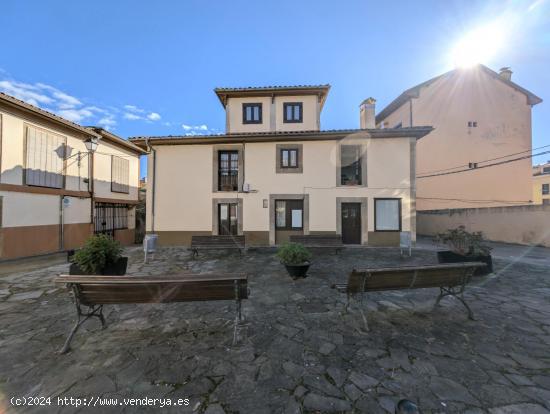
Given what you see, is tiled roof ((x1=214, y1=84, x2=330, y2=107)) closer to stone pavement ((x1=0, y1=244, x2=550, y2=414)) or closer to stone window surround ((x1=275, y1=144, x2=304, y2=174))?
stone window surround ((x1=275, y1=144, x2=304, y2=174))

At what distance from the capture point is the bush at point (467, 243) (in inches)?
225

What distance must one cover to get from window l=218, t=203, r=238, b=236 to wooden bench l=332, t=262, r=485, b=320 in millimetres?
8128

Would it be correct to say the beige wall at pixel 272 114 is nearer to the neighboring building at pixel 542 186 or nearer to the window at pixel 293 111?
the window at pixel 293 111

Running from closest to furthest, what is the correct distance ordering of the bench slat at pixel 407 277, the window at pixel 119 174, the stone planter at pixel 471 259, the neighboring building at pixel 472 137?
the bench slat at pixel 407 277
the stone planter at pixel 471 259
the window at pixel 119 174
the neighboring building at pixel 472 137

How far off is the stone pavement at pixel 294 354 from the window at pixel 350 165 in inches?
279

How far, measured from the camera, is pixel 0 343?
9.36 ft

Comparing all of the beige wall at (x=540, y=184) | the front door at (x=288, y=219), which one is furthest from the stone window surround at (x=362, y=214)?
the beige wall at (x=540, y=184)

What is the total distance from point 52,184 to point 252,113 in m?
10.6

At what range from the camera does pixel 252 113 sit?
46.3ft

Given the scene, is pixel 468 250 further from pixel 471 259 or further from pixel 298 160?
pixel 298 160

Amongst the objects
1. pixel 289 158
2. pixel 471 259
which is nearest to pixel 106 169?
pixel 289 158

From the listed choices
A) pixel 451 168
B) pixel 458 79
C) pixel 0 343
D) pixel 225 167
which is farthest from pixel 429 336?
pixel 458 79

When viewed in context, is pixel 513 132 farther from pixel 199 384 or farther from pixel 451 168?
pixel 199 384

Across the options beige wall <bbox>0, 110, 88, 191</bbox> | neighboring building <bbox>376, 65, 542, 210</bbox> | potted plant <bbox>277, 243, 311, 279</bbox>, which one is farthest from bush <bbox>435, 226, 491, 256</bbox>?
beige wall <bbox>0, 110, 88, 191</bbox>
